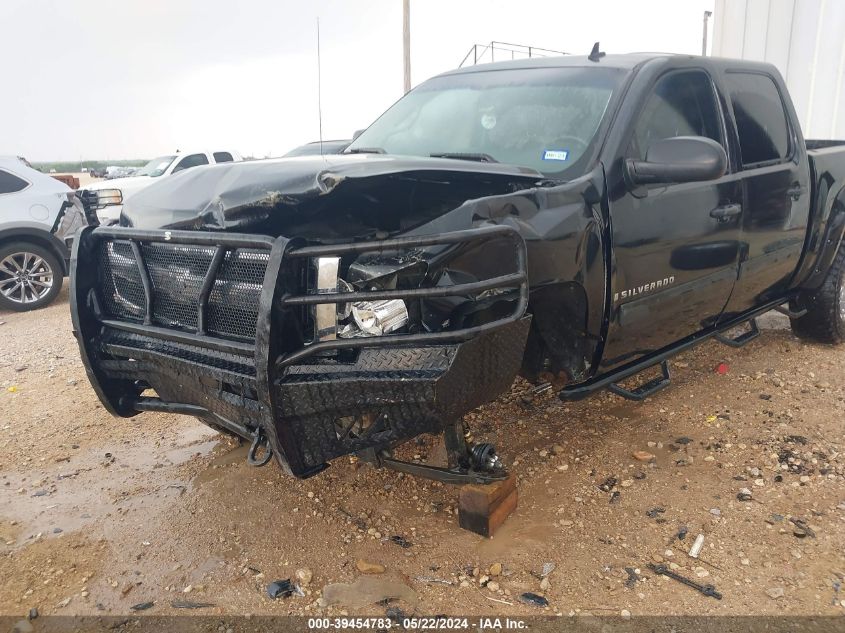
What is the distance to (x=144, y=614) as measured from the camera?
2387 mm

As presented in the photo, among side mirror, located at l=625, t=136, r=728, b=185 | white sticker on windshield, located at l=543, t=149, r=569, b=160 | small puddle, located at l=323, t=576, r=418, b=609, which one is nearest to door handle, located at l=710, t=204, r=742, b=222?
side mirror, located at l=625, t=136, r=728, b=185

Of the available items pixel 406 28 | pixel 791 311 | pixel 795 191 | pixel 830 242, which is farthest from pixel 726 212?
pixel 406 28

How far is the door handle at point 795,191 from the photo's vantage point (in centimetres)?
407

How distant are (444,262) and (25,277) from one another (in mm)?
7464

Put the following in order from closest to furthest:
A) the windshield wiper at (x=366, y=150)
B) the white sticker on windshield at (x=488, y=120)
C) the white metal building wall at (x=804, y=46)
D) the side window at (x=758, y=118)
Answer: the white sticker on windshield at (x=488, y=120) → the windshield wiper at (x=366, y=150) → the side window at (x=758, y=118) → the white metal building wall at (x=804, y=46)

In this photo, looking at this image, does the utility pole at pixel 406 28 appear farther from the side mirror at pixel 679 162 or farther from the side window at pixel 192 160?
the side mirror at pixel 679 162

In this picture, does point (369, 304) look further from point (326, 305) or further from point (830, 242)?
point (830, 242)

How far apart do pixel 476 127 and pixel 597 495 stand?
1925 millimetres

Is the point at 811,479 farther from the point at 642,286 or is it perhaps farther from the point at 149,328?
the point at 149,328

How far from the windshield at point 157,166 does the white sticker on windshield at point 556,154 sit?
426 inches

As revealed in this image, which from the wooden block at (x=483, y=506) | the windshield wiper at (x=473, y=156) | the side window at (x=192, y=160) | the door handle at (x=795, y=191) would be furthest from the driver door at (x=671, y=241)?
the side window at (x=192, y=160)

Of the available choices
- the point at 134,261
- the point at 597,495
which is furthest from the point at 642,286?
the point at 134,261

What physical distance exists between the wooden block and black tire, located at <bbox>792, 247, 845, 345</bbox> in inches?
133

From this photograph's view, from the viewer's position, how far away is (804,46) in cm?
1120
